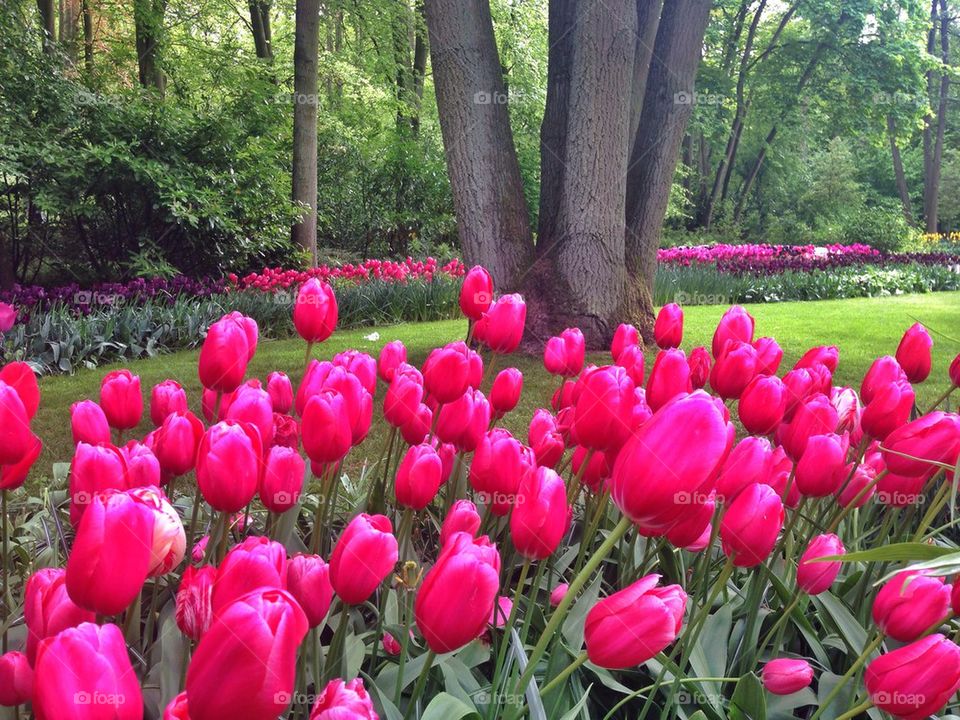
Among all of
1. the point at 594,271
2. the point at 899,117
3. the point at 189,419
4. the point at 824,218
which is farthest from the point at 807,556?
the point at 824,218

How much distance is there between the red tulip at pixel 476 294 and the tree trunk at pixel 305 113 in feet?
30.0

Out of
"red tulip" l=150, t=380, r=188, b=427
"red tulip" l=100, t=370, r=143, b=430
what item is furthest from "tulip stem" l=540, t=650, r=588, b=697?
"red tulip" l=100, t=370, r=143, b=430

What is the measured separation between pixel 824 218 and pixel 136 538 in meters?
34.5

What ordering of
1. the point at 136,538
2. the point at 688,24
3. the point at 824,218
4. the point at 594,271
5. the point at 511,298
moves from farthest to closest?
the point at 824,218, the point at 688,24, the point at 594,271, the point at 511,298, the point at 136,538

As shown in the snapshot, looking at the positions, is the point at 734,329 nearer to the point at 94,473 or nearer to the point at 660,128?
the point at 94,473

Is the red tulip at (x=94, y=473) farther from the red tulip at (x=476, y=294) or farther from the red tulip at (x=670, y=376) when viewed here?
the red tulip at (x=476, y=294)

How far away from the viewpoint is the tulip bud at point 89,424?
4.50 feet

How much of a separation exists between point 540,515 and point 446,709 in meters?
0.30

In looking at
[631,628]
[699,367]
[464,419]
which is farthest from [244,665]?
[699,367]

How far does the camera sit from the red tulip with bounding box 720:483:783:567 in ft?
4.05

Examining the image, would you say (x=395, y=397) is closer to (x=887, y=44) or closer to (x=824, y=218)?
(x=887, y=44)

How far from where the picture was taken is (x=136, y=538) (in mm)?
794

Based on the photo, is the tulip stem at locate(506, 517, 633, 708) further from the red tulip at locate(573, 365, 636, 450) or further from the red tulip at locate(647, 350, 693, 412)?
the red tulip at locate(647, 350, 693, 412)

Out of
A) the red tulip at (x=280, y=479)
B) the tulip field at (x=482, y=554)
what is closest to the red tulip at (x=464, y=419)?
the tulip field at (x=482, y=554)
